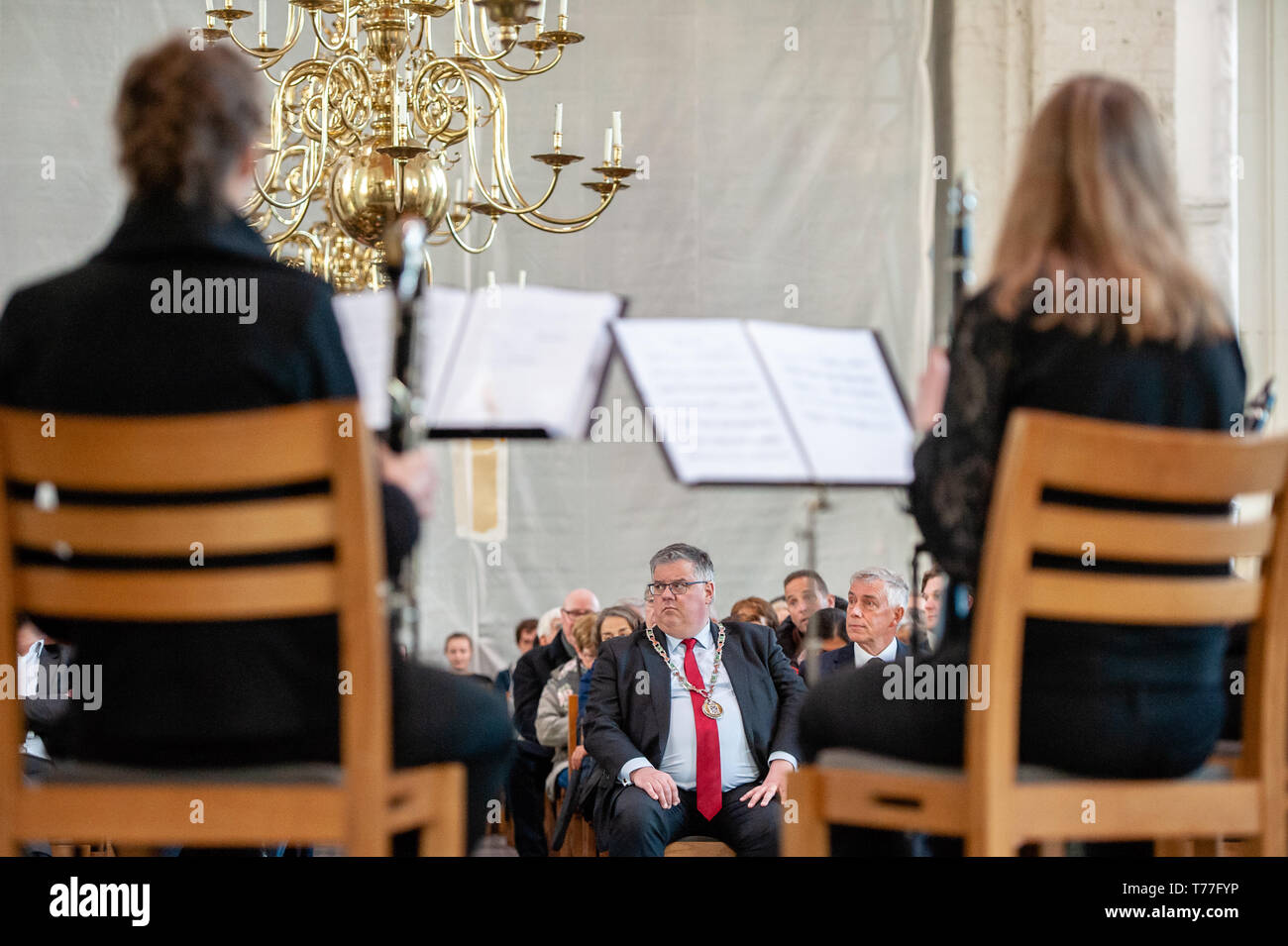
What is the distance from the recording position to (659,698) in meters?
4.80

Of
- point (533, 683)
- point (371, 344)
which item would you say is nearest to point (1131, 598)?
point (371, 344)

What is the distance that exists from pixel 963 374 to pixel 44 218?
790 centimetres

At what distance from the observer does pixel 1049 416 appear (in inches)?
70.6

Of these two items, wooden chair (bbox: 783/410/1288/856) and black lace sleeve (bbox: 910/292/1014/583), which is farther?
black lace sleeve (bbox: 910/292/1014/583)

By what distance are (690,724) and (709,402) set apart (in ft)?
9.44

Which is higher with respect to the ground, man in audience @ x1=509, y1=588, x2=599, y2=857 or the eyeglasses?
the eyeglasses

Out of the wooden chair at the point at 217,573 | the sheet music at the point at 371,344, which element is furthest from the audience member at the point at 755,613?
the wooden chair at the point at 217,573

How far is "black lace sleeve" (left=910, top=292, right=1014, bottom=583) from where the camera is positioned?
2021 mm

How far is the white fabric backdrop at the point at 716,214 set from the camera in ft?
29.4

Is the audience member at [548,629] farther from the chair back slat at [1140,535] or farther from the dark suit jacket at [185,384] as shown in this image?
the chair back slat at [1140,535]

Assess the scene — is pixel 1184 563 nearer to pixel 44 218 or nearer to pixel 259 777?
pixel 259 777

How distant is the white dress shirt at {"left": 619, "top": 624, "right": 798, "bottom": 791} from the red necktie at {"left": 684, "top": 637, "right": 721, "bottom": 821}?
19 mm

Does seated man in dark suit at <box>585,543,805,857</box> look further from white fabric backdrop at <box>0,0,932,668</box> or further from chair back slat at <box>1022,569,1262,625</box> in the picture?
A: white fabric backdrop at <box>0,0,932,668</box>

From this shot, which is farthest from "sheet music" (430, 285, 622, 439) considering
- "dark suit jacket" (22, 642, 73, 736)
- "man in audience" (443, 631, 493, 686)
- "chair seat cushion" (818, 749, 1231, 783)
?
"man in audience" (443, 631, 493, 686)
